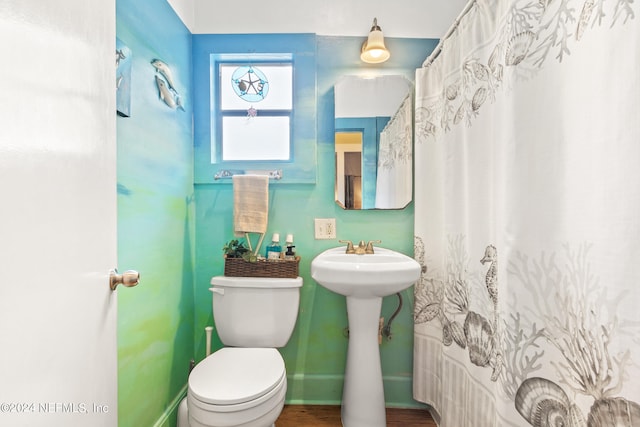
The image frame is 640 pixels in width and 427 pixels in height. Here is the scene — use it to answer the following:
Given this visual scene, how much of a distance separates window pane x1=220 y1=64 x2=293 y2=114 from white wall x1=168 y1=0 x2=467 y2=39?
190mm

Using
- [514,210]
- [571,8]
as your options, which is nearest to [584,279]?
[514,210]

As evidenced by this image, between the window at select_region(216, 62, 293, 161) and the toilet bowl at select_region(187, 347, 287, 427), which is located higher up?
the window at select_region(216, 62, 293, 161)

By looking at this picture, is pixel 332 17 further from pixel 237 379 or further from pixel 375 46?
pixel 237 379

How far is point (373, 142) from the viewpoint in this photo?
1.72 meters

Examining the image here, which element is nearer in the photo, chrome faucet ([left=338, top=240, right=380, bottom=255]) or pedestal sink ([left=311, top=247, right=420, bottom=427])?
pedestal sink ([left=311, top=247, right=420, bottom=427])

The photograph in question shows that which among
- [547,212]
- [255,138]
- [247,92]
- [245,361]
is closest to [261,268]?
[245,361]

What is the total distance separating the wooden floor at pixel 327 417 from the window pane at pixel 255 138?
4.63 ft

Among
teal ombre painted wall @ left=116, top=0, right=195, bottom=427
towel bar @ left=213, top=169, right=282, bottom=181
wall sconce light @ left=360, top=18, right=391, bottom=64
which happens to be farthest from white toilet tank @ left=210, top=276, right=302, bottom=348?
wall sconce light @ left=360, top=18, right=391, bottom=64

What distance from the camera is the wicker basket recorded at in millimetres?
1541

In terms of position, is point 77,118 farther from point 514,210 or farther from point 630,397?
point 630,397

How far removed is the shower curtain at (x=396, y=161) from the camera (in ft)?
5.61

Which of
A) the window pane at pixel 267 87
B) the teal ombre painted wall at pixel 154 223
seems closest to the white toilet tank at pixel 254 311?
the teal ombre painted wall at pixel 154 223

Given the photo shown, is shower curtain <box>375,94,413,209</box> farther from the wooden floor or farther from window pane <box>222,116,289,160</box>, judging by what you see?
the wooden floor

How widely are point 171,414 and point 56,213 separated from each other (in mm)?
1338
